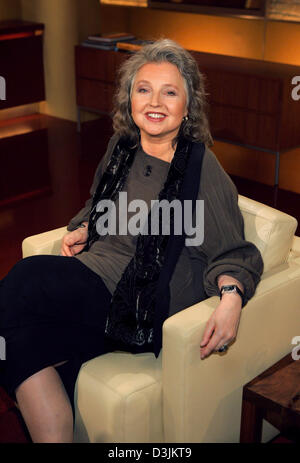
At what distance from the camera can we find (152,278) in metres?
2.30

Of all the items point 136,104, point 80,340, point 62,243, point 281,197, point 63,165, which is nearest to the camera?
point 80,340

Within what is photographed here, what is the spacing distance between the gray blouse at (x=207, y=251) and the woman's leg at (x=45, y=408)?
0.41m

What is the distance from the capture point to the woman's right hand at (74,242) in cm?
258

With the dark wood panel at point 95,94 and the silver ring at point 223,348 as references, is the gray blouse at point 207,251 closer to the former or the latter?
the silver ring at point 223,348

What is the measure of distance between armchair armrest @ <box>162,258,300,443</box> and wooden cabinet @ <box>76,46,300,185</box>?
273 cm

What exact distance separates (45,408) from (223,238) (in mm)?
792

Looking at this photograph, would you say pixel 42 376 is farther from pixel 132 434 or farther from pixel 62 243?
pixel 62 243

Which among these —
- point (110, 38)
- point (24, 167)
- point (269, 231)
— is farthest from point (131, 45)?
point (269, 231)

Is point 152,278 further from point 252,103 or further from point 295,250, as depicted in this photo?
point 252,103

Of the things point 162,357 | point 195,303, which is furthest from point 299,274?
point 162,357

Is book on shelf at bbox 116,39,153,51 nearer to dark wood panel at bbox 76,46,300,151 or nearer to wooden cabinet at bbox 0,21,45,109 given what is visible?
dark wood panel at bbox 76,46,300,151

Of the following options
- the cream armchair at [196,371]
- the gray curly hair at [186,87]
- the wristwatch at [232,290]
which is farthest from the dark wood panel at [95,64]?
the wristwatch at [232,290]

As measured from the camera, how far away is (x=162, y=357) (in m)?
2.14

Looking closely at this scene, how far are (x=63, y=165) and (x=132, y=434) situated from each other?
12.5 ft
